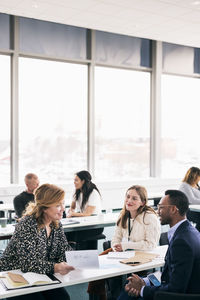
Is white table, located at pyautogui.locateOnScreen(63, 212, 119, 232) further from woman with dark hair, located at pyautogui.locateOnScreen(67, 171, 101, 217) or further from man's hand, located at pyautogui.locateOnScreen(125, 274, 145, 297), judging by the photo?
man's hand, located at pyautogui.locateOnScreen(125, 274, 145, 297)

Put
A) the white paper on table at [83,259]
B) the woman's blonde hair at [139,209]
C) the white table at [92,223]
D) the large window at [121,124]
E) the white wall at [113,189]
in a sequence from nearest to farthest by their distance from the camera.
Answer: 1. the white paper on table at [83,259]
2. the woman's blonde hair at [139,209]
3. the white table at [92,223]
4. the white wall at [113,189]
5. the large window at [121,124]

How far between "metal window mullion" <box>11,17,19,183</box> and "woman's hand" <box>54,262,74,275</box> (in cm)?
567

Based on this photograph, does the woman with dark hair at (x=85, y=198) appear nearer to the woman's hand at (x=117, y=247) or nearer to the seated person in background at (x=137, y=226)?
the seated person in background at (x=137, y=226)

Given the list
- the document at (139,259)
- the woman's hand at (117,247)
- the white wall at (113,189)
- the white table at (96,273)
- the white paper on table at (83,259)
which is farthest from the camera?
the white wall at (113,189)

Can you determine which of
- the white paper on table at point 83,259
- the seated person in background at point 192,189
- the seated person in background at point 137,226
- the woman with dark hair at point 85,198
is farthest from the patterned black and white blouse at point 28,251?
the seated person in background at point 192,189

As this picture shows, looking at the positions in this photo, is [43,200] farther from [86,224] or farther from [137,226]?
[86,224]

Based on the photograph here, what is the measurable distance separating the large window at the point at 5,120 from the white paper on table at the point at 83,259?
5.68 meters

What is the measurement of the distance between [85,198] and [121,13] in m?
3.27

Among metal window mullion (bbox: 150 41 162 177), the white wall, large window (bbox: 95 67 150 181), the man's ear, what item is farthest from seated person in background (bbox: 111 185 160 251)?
metal window mullion (bbox: 150 41 162 177)

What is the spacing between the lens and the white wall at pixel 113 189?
8109 millimetres

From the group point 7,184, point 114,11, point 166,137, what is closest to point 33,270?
point 114,11

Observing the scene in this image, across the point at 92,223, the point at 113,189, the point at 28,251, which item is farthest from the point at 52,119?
the point at 28,251

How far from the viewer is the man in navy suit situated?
242cm

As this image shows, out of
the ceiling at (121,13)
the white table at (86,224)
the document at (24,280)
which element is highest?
the ceiling at (121,13)
